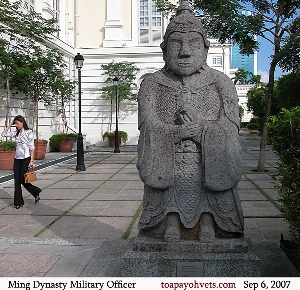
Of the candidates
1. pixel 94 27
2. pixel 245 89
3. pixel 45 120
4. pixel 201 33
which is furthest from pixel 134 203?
pixel 245 89

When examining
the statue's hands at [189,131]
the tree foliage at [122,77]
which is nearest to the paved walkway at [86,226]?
the statue's hands at [189,131]

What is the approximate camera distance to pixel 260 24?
10.8 meters

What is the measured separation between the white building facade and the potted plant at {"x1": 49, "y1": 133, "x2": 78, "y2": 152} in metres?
3.78

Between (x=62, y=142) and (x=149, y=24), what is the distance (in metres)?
9.33

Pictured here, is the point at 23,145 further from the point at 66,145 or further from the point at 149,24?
the point at 149,24

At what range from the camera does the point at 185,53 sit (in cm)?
361

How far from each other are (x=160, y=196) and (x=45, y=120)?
56.6 feet

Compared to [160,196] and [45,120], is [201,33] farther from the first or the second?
[45,120]

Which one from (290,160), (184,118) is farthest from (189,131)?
(290,160)

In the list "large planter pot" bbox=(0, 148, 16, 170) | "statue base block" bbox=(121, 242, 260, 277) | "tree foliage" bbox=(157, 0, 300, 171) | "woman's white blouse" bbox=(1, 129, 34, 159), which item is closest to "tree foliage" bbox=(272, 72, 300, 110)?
"tree foliage" bbox=(157, 0, 300, 171)

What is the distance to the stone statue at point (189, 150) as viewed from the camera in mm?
3529

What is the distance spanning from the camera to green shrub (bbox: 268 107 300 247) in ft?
12.8

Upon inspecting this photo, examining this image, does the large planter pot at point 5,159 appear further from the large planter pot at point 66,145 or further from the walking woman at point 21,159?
the large planter pot at point 66,145

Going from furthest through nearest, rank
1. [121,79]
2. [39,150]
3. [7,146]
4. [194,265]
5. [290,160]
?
[121,79], [39,150], [7,146], [290,160], [194,265]
